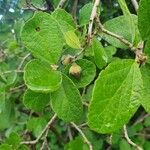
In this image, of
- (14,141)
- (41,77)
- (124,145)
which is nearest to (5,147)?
(14,141)

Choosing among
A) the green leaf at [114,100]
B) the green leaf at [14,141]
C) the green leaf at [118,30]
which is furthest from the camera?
the green leaf at [14,141]

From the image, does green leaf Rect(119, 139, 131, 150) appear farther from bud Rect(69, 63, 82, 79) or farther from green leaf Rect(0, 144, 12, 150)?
bud Rect(69, 63, 82, 79)

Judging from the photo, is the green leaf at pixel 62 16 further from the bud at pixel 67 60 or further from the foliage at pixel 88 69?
the bud at pixel 67 60

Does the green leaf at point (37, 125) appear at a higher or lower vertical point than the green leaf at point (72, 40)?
lower

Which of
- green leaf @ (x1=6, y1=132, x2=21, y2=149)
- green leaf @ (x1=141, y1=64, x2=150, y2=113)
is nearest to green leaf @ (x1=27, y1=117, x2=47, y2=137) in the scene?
green leaf @ (x1=6, y1=132, x2=21, y2=149)

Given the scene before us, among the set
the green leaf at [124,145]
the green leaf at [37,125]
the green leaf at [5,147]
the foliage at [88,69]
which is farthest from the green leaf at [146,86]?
the green leaf at [124,145]

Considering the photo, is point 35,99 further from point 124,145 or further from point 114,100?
point 124,145

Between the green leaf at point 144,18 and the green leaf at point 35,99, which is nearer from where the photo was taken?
the green leaf at point 144,18
